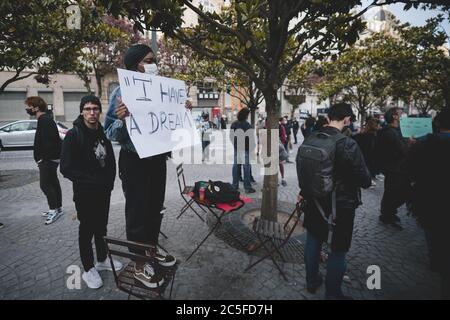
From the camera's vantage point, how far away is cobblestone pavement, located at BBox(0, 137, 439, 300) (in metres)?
3.01

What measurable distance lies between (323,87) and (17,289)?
19.2m

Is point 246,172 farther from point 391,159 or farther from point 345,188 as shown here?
point 345,188

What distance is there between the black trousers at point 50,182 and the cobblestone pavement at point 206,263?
1.14ft

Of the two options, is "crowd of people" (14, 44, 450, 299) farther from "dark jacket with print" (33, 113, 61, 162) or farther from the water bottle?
"dark jacket with print" (33, 113, 61, 162)

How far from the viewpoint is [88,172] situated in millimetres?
2945

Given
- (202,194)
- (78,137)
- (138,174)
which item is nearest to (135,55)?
(78,137)

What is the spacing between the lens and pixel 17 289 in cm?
306

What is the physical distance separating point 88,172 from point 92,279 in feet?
3.94

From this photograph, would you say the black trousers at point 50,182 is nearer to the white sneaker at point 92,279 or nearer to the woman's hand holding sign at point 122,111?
the white sneaker at point 92,279

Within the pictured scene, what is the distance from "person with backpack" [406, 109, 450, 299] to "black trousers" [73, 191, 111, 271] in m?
3.46

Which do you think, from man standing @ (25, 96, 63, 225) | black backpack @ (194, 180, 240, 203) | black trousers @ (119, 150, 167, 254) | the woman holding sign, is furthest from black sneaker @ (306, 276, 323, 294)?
man standing @ (25, 96, 63, 225)

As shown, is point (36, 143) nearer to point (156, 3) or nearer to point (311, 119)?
point (156, 3)
